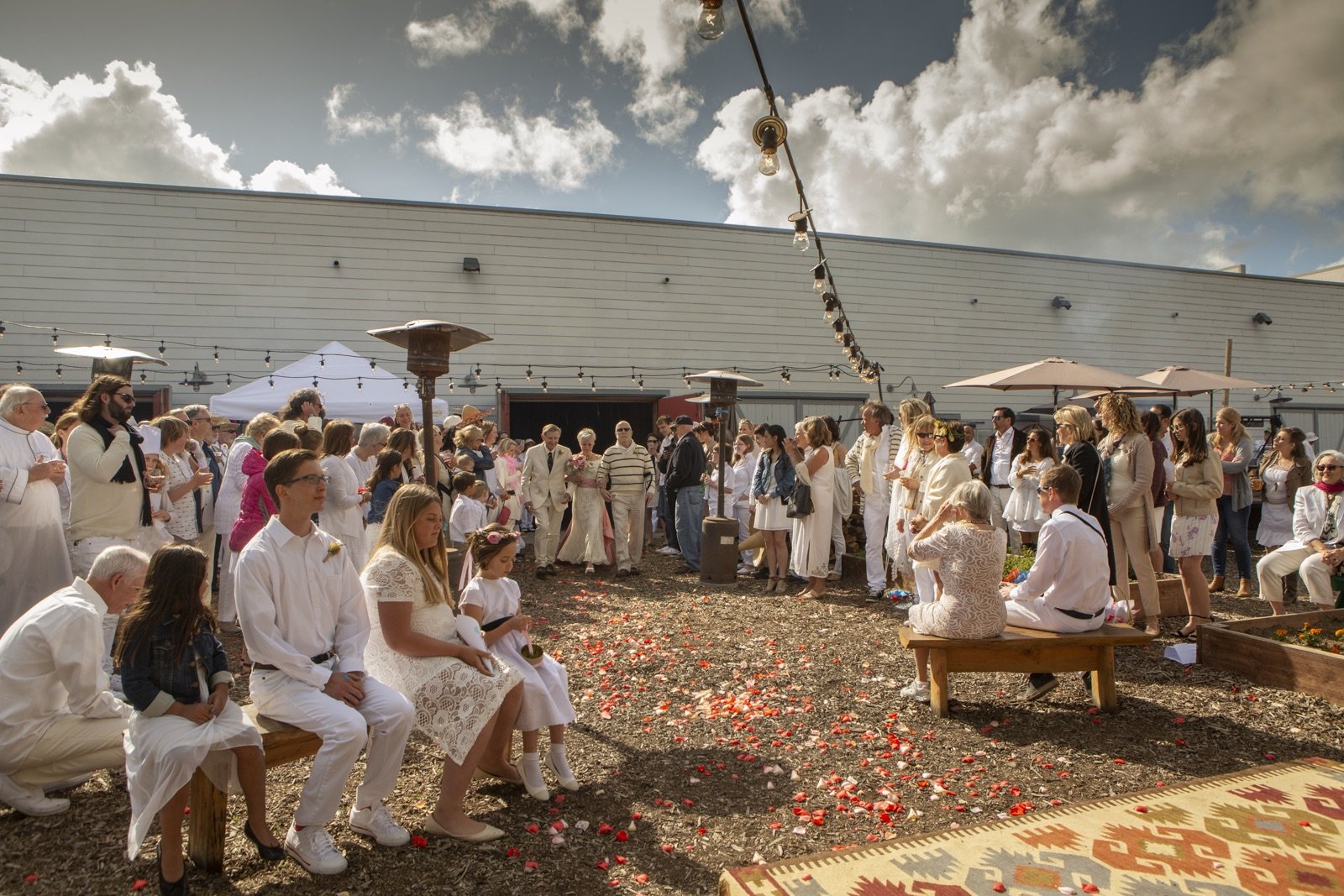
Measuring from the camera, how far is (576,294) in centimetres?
1853

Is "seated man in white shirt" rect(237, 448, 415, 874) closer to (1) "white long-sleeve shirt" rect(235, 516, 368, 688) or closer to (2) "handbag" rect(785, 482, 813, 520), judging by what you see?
(1) "white long-sleeve shirt" rect(235, 516, 368, 688)

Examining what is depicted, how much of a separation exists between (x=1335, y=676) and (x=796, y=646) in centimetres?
363

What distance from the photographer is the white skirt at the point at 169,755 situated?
2.98 meters

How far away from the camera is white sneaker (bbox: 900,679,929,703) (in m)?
5.41

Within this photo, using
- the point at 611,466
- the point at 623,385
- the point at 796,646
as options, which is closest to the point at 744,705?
the point at 796,646

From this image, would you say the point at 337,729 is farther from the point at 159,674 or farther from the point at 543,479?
the point at 543,479

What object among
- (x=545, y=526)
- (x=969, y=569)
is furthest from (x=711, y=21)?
(x=545, y=526)

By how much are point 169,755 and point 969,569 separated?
4172mm

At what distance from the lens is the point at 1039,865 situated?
3.23 metres

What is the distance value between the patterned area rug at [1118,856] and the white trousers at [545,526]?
25.2ft

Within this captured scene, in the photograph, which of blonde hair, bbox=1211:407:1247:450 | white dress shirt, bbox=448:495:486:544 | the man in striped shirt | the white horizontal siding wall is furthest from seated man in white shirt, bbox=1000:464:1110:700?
the white horizontal siding wall

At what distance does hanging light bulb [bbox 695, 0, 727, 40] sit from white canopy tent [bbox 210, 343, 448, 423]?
9.53 metres

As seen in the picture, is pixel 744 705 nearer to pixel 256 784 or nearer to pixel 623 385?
pixel 256 784

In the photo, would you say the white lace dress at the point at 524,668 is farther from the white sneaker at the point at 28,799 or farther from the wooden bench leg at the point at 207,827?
the white sneaker at the point at 28,799
